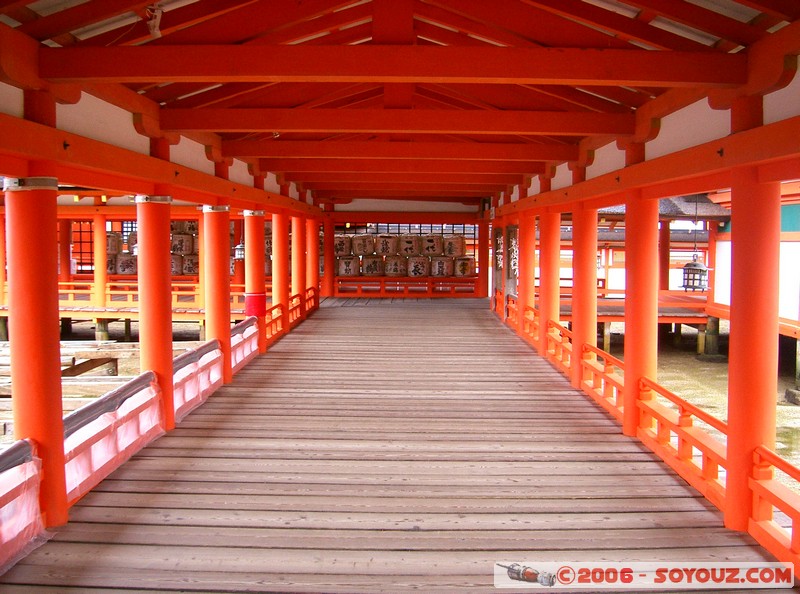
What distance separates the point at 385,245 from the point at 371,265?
0.74 m

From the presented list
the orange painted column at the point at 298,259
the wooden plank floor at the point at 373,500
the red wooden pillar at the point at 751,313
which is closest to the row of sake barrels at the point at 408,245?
the orange painted column at the point at 298,259

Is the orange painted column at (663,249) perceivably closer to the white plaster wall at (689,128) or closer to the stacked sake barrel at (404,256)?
the stacked sake barrel at (404,256)

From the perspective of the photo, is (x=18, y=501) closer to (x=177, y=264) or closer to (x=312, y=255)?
(x=312, y=255)

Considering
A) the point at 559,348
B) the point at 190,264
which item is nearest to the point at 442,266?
the point at 190,264

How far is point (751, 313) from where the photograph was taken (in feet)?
14.3

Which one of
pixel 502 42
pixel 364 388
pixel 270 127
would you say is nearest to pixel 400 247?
pixel 364 388

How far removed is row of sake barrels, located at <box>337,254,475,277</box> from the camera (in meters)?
19.6

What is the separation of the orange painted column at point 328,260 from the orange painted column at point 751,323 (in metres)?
15.7

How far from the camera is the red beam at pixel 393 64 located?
4.17 meters

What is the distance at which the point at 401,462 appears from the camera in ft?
19.0

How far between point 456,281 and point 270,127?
1358 centimetres

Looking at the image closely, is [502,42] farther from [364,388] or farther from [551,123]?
[364,388]

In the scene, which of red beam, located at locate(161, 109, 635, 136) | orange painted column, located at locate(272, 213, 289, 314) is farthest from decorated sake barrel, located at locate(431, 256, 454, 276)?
red beam, located at locate(161, 109, 635, 136)

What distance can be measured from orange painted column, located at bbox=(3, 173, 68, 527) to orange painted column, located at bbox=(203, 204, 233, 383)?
4235 millimetres
